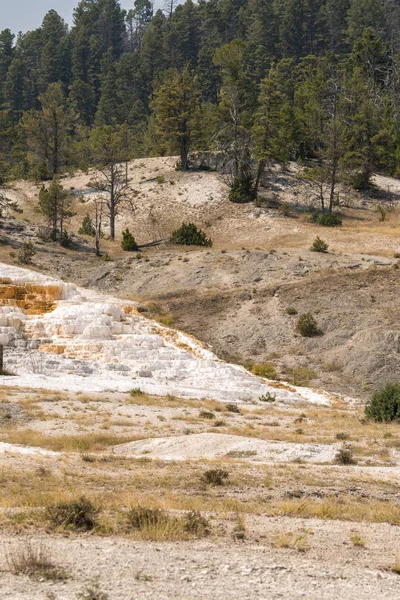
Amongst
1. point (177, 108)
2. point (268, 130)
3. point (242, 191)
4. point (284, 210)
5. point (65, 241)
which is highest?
point (177, 108)

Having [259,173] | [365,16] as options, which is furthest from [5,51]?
[259,173]

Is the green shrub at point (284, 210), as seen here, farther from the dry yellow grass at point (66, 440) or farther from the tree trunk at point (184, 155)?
the dry yellow grass at point (66, 440)

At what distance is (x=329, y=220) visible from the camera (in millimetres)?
55219

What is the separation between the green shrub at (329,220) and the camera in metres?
55.2

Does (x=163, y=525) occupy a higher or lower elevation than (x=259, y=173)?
lower

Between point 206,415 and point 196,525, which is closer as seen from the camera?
point 196,525

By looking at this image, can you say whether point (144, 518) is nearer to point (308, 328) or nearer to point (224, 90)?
point (308, 328)

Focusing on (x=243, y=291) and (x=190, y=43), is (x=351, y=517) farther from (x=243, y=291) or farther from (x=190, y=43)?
(x=190, y=43)

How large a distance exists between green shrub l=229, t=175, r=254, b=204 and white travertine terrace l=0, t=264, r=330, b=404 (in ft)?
83.7

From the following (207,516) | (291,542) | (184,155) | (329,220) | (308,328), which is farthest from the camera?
(184,155)

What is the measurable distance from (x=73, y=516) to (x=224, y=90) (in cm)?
6141

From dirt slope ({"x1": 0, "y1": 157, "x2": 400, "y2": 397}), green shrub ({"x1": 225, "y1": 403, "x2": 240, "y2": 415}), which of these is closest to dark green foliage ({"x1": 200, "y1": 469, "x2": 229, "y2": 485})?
green shrub ({"x1": 225, "y1": 403, "x2": 240, "y2": 415})

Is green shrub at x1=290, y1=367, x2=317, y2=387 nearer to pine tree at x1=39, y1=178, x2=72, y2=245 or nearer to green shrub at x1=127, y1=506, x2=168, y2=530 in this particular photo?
green shrub at x1=127, y1=506, x2=168, y2=530

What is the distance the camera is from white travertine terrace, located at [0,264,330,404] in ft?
89.2
